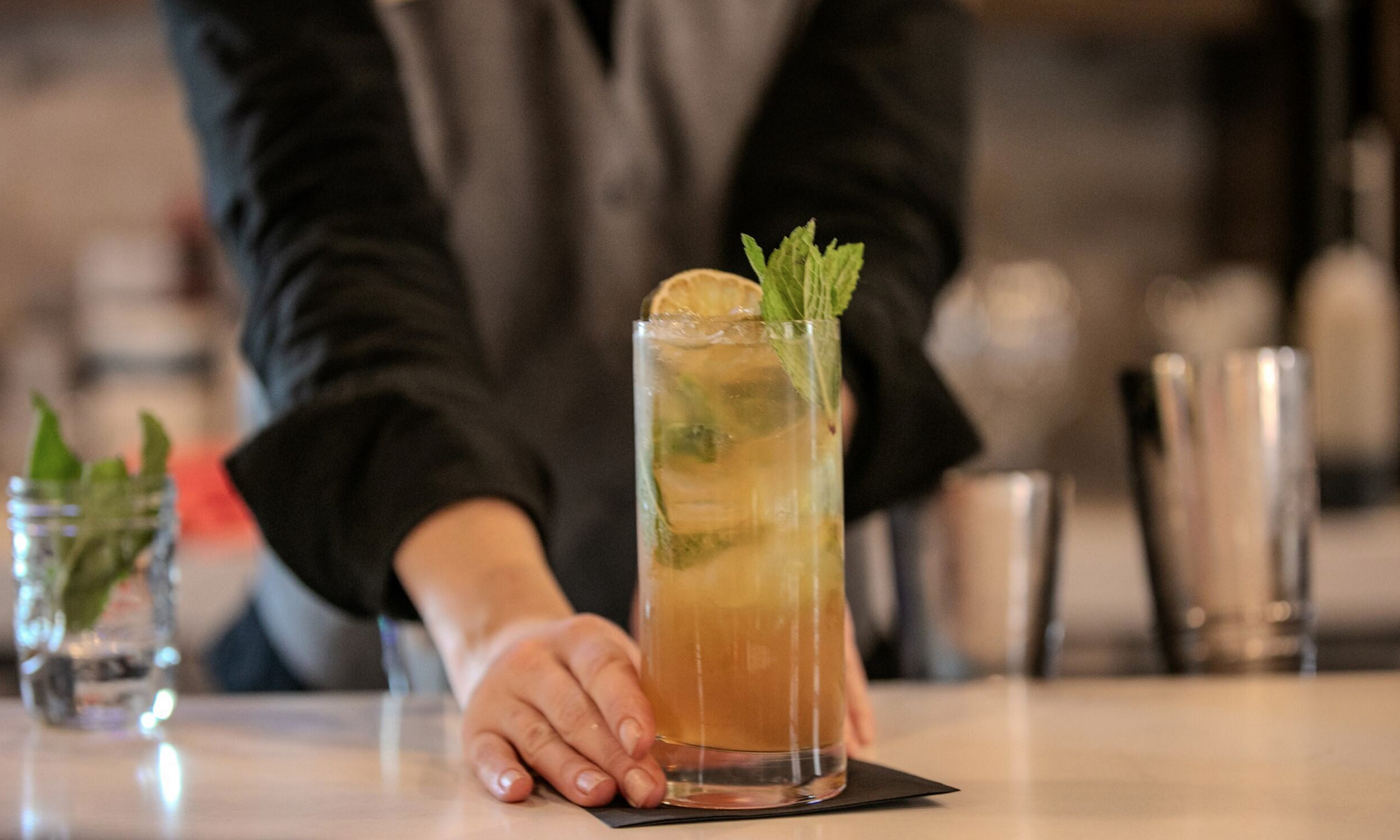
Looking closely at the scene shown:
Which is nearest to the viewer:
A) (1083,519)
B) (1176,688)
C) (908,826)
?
(908,826)

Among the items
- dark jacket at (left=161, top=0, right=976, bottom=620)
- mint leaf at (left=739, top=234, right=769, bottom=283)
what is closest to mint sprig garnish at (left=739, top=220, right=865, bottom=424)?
mint leaf at (left=739, top=234, right=769, bottom=283)

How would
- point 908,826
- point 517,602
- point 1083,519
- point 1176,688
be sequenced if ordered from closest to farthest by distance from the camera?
point 908,826 → point 517,602 → point 1176,688 → point 1083,519

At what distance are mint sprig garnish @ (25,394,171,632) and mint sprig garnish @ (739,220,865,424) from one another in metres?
0.45

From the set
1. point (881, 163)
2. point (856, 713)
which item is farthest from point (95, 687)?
point (881, 163)

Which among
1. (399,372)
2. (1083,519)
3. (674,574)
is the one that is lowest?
(1083,519)

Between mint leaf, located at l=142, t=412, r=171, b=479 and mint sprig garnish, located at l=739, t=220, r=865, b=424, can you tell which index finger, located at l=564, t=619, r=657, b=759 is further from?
mint leaf, located at l=142, t=412, r=171, b=479

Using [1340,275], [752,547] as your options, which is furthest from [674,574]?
[1340,275]

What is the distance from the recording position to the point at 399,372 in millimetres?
866

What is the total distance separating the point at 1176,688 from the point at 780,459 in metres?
0.45

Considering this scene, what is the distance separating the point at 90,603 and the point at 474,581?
0.24m

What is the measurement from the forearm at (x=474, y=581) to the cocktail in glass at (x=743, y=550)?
18 cm

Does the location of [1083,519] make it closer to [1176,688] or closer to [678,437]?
[1176,688]

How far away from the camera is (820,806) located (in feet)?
2.00

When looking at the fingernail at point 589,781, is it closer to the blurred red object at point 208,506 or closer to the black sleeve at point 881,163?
the black sleeve at point 881,163
